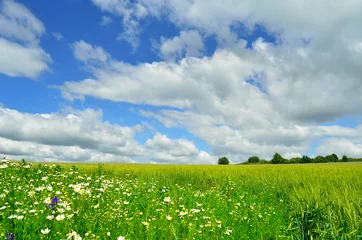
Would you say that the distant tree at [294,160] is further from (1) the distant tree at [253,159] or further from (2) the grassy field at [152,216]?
(2) the grassy field at [152,216]

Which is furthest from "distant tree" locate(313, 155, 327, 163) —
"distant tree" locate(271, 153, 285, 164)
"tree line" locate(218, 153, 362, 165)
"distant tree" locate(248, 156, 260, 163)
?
"distant tree" locate(248, 156, 260, 163)

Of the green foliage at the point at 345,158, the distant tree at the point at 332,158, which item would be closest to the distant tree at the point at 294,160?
the distant tree at the point at 332,158

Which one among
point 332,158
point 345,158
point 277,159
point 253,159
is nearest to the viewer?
point 332,158

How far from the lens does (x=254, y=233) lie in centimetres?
656

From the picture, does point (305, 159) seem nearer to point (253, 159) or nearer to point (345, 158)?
point (345, 158)

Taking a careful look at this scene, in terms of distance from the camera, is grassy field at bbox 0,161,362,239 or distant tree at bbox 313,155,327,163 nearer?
grassy field at bbox 0,161,362,239

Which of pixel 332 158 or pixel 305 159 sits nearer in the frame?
pixel 305 159

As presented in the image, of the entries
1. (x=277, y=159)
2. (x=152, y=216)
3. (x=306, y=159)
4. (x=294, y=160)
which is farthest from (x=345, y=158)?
(x=152, y=216)

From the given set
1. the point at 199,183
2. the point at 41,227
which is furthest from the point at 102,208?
the point at 199,183

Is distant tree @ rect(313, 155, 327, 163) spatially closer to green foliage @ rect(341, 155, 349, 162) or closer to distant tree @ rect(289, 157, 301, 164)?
distant tree @ rect(289, 157, 301, 164)

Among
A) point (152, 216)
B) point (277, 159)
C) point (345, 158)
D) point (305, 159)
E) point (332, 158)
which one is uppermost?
point (345, 158)

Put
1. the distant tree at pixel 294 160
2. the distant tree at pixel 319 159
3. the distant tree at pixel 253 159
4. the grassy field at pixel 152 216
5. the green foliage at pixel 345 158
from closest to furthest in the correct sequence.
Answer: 1. the grassy field at pixel 152 216
2. the distant tree at pixel 319 159
3. the distant tree at pixel 294 160
4. the green foliage at pixel 345 158
5. the distant tree at pixel 253 159

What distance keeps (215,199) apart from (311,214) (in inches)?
149

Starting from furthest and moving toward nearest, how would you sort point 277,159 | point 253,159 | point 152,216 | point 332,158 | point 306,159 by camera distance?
point 253,159 → point 277,159 → point 332,158 → point 306,159 → point 152,216
